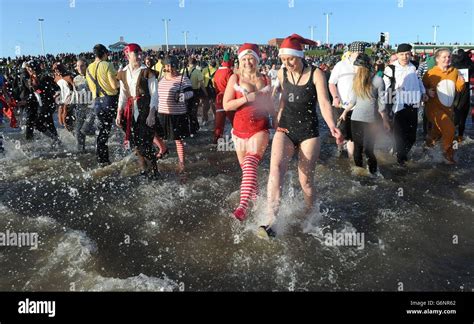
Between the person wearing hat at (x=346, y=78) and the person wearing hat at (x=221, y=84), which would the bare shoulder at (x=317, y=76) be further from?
the person wearing hat at (x=221, y=84)

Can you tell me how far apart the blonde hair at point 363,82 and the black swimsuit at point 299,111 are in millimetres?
2088

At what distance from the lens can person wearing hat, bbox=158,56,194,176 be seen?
705 centimetres

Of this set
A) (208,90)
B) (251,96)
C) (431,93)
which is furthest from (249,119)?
(208,90)

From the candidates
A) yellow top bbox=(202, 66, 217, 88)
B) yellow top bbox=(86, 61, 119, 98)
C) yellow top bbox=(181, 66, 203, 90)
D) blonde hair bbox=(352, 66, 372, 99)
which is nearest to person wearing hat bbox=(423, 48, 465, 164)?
blonde hair bbox=(352, 66, 372, 99)

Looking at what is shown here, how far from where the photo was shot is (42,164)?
821cm

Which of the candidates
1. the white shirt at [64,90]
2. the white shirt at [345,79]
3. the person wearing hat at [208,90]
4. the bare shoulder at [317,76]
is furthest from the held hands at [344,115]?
the person wearing hat at [208,90]

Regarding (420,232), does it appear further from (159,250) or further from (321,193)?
(159,250)

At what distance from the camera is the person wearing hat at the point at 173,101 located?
705cm

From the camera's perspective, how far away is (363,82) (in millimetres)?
6473

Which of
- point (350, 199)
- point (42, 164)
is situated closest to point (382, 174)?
point (350, 199)

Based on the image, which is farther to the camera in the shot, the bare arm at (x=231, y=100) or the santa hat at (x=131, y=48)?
the santa hat at (x=131, y=48)

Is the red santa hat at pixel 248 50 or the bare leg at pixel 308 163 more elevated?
the red santa hat at pixel 248 50

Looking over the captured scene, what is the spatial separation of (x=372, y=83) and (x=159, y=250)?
4.13m
